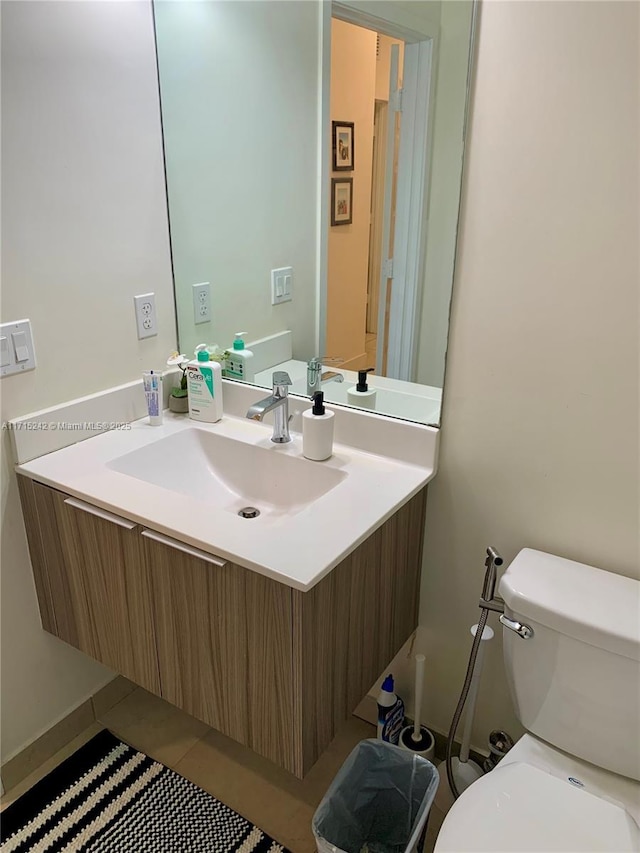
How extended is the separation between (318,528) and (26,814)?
3.66 ft

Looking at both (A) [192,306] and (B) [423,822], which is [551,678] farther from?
(A) [192,306]

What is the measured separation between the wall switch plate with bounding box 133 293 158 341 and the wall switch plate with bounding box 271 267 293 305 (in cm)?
32

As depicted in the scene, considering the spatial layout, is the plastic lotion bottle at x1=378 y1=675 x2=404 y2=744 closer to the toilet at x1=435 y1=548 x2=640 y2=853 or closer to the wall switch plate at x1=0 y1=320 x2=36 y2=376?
the toilet at x1=435 y1=548 x2=640 y2=853

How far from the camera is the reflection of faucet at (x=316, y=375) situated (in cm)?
162

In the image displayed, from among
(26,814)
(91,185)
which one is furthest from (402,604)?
(91,185)

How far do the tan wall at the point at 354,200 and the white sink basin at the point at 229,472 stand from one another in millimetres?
318

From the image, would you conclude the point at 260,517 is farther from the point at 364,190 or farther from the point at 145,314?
the point at 364,190

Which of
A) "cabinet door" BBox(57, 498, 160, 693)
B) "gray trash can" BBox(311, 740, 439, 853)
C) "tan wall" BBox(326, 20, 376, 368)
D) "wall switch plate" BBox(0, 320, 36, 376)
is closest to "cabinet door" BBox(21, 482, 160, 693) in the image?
"cabinet door" BBox(57, 498, 160, 693)

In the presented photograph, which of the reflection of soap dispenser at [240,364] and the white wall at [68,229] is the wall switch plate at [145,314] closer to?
the white wall at [68,229]

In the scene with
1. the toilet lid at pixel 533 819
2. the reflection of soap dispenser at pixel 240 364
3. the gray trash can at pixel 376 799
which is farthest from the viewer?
the reflection of soap dispenser at pixel 240 364

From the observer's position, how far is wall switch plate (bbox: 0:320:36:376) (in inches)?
52.7

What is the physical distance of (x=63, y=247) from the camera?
142 centimetres

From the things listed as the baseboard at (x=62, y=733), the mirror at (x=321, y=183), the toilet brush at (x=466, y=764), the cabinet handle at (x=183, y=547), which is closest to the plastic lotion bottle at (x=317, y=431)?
the mirror at (x=321, y=183)

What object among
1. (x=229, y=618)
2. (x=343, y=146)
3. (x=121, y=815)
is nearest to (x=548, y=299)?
(x=343, y=146)
